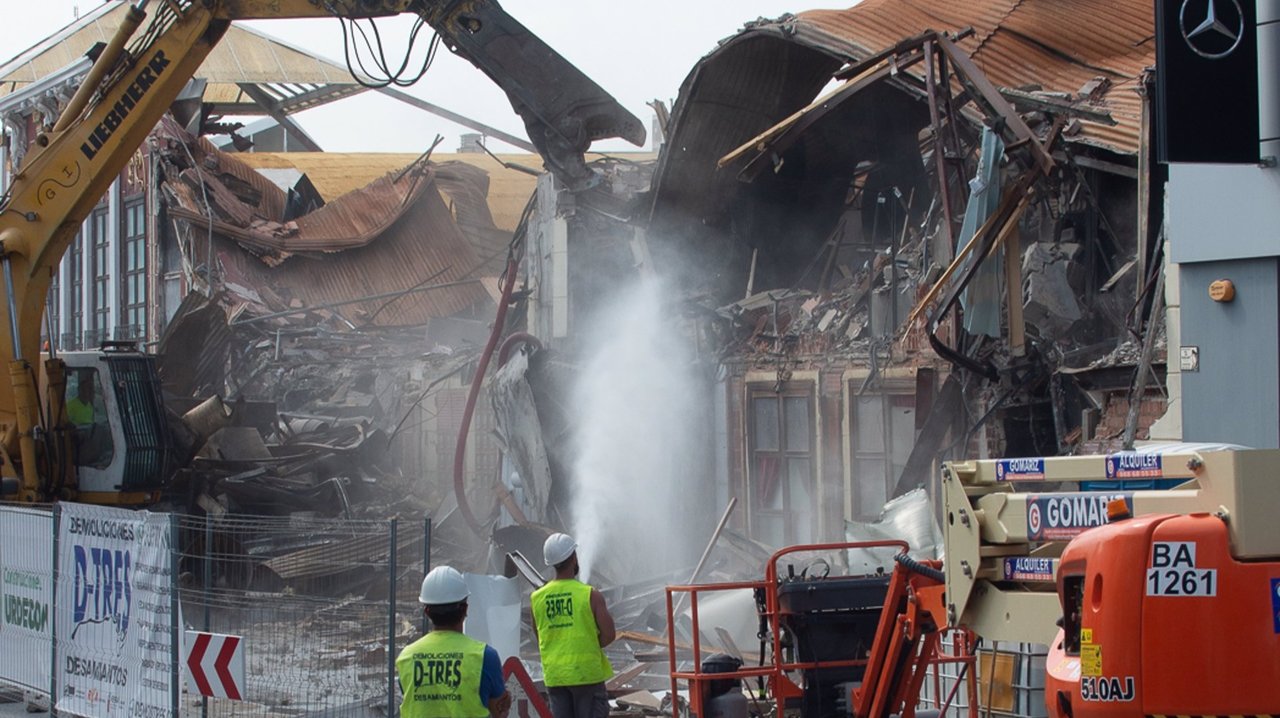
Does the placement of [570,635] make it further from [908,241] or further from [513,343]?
[513,343]

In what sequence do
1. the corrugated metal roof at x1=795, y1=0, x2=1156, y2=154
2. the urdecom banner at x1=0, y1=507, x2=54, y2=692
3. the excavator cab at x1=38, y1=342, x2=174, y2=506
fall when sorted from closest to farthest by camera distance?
the urdecom banner at x1=0, y1=507, x2=54, y2=692 < the corrugated metal roof at x1=795, y1=0, x2=1156, y2=154 < the excavator cab at x1=38, y1=342, x2=174, y2=506

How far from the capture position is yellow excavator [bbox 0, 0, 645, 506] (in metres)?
14.8

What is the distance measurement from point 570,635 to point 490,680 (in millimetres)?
1808

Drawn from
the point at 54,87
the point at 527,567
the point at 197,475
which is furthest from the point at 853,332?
the point at 54,87

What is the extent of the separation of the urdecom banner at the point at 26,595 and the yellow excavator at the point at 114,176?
359 cm

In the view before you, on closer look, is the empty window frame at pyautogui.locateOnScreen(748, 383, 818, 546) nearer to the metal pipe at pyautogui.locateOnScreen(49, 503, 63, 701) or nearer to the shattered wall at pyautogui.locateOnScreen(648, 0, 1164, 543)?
the shattered wall at pyautogui.locateOnScreen(648, 0, 1164, 543)

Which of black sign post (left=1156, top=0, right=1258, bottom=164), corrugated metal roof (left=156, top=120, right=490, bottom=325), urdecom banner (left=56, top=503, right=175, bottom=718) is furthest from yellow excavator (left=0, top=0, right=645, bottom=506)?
corrugated metal roof (left=156, top=120, right=490, bottom=325)

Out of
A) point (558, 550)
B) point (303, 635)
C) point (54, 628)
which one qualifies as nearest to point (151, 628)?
point (54, 628)

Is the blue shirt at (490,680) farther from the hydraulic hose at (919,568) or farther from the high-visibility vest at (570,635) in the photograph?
the hydraulic hose at (919,568)

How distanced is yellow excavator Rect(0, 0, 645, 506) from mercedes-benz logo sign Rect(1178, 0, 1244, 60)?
7.97 meters

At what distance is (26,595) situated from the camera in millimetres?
10766

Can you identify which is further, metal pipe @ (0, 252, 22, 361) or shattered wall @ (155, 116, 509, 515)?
shattered wall @ (155, 116, 509, 515)

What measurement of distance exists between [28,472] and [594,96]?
25.0 ft

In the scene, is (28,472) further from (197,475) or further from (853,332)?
(853,332)
